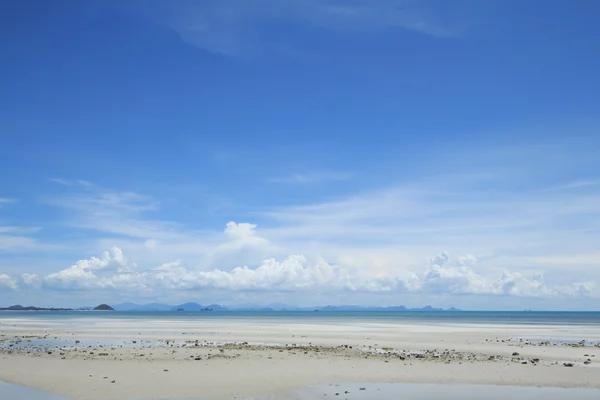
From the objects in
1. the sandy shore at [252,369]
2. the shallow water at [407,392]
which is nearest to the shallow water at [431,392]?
the shallow water at [407,392]

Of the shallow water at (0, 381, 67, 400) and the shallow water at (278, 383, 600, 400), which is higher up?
the shallow water at (0, 381, 67, 400)

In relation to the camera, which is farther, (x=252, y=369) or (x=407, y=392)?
(x=252, y=369)

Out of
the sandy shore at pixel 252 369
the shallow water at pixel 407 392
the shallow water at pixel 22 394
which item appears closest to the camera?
the shallow water at pixel 22 394

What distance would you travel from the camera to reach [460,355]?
3331 cm

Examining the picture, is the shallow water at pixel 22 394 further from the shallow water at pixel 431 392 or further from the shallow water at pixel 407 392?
the shallow water at pixel 431 392

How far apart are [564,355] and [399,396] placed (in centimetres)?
2098

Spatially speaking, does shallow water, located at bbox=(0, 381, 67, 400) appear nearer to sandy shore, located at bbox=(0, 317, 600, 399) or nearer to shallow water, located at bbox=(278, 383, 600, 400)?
sandy shore, located at bbox=(0, 317, 600, 399)

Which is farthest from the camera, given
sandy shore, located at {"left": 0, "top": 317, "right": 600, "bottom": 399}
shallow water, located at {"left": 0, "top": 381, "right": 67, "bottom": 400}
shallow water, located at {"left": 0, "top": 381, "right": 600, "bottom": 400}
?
sandy shore, located at {"left": 0, "top": 317, "right": 600, "bottom": 399}

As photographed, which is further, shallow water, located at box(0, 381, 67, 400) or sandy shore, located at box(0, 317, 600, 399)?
sandy shore, located at box(0, 317, 600, 399)

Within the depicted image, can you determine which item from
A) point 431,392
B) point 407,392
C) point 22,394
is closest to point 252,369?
point 407,392

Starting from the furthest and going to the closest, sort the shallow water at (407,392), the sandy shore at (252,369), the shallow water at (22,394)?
the sandy shore at (252,369) → the shallow water at (407,392) → the shallow water at (22,394)

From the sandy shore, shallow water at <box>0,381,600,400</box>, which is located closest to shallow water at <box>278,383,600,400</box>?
shallow water at <box>0,381,600,400</box>

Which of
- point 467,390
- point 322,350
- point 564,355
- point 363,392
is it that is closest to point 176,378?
point 363,392

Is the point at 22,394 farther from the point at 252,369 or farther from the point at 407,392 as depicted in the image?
the point at 407,392
